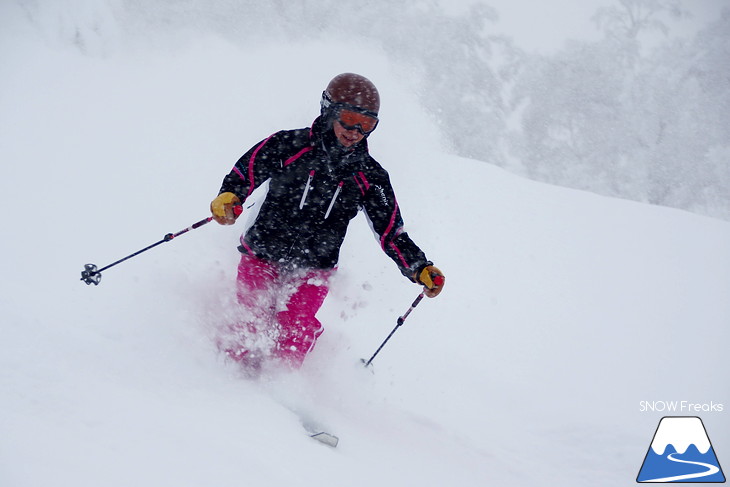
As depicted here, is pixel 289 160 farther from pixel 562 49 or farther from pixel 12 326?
pixel 562 49

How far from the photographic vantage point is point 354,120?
332 cm

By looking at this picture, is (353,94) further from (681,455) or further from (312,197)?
(681,455)

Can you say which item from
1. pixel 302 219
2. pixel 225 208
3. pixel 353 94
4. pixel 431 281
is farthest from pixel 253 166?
pixel 431 281

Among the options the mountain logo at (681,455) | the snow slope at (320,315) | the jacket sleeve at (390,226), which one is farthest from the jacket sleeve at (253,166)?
the mountain logo at (681,455)

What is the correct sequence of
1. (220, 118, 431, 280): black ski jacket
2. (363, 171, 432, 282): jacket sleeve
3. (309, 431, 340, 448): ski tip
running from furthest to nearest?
(363, 171, 432, 282): jacket sleeve, (220, 118, 431, 280): black ski jacket, (309, 431, 340, 448): ski tip

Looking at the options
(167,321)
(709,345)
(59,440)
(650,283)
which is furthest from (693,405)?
(59,440)

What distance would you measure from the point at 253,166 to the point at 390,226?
113 cm

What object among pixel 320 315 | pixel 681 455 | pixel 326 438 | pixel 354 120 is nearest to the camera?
pixel 326 438

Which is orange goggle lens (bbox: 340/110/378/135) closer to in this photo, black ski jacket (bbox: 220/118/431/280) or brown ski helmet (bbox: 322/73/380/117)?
brown ski helmet (bbox: 322/73/380/117)

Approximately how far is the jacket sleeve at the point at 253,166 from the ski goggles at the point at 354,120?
22.4 inches

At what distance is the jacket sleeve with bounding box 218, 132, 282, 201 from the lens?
3.61 metres

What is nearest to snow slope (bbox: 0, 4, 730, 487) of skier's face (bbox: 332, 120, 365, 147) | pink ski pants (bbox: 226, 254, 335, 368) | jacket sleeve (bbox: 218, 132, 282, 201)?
pink ski pants (bbox: 226, 254, 335, 368)

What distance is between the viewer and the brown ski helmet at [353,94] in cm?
332

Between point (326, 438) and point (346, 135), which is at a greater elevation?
point (346, 135)
